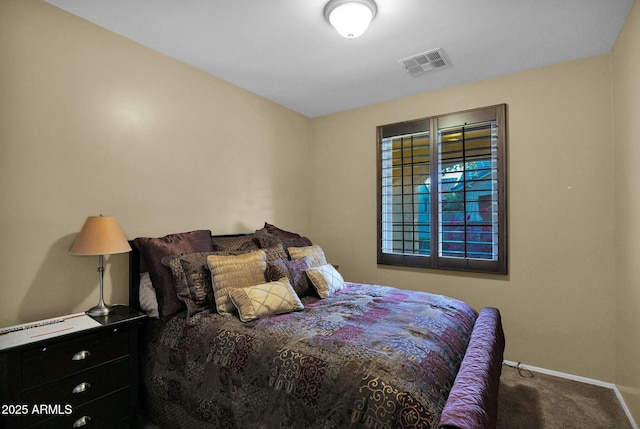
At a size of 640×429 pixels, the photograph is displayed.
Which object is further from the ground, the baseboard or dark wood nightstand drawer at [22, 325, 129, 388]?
dark wood nightstand drawer at [22, 325, 129, 388]

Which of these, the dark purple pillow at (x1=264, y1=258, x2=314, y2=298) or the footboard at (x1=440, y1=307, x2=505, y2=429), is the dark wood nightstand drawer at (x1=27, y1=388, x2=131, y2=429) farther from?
the footboard at (x1=440, y1=307, x2=505, y2=429)

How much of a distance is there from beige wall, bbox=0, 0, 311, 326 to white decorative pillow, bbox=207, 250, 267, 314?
71 cm

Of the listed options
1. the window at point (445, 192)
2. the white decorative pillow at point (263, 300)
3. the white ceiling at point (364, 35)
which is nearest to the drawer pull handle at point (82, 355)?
the white decorative pillow at point (263, 300)

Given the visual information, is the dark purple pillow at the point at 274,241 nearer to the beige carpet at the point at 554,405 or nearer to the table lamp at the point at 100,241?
the table lamp at the point at 100,241

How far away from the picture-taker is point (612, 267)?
2.56 metres

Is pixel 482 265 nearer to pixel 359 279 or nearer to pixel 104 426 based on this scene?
pixel 359 279

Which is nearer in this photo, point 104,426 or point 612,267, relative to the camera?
point 104,426

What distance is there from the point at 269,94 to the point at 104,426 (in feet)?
9.99

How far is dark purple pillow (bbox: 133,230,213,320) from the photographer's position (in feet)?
6.95

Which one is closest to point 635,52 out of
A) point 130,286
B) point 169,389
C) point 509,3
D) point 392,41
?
point 509,3

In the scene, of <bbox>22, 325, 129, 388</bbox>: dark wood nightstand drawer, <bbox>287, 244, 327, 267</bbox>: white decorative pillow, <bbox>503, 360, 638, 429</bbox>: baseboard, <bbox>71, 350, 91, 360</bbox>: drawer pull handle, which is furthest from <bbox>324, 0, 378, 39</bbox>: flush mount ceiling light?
<bbox>503, 360, 638, 429</bbox>: baseboard

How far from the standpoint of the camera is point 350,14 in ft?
6.46

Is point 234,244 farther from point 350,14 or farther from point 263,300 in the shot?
point 350,14

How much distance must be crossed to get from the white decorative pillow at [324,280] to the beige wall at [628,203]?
1961 millimetres
